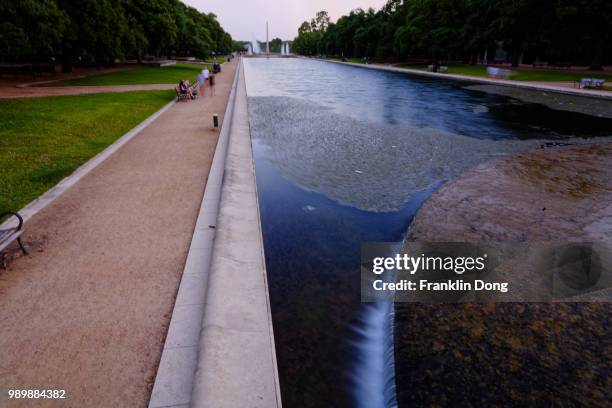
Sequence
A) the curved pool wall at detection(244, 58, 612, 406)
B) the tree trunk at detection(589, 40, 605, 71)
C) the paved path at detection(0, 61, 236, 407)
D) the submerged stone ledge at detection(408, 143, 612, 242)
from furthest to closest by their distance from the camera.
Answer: the tree trunk at detection(589, 40, 605, 71)
the submerged stone ledge at detection(408, 143, 612, 242)
the curved pool wall at detection(244, 58, 612, 406)
the paved path at detection(0, 61, 236, 407)

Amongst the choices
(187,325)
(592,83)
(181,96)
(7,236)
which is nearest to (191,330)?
(187,325)

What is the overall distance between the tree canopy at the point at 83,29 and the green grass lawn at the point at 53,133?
26.1 ft

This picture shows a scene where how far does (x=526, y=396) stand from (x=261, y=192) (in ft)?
22.3

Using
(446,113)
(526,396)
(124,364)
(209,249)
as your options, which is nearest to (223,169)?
(209,249)

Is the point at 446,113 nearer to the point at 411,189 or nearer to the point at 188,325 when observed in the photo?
the point at 411,189

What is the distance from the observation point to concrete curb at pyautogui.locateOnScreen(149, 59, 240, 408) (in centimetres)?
328

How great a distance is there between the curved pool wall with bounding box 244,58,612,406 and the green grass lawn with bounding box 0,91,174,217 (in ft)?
15.6

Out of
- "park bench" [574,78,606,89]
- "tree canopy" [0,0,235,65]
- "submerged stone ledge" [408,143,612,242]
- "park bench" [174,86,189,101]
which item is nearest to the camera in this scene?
"submerged stone ledge" [408,143,612,242]

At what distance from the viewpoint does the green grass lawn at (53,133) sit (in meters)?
8.40

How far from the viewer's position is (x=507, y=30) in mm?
45719

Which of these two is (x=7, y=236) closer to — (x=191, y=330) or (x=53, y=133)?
(x=191, y=330)

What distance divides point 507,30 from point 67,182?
5140 cm

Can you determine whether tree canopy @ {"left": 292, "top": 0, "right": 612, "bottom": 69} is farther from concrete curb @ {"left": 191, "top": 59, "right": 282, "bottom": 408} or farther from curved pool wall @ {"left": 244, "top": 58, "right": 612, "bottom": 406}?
concrete curb @ {"left": 191, "top": 59, "right": 282, "bottom": 408}

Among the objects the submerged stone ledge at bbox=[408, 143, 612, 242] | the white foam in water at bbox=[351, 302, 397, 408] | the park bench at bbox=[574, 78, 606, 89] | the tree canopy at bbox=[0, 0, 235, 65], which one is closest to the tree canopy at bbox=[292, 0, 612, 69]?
the park bench at bbox=[574, 78, 606, 89]
